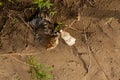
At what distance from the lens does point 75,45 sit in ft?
9.90

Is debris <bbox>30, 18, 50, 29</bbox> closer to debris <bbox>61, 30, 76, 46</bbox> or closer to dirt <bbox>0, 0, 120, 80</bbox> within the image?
dirt <bbox>0, 0, 120, 80</bbox>

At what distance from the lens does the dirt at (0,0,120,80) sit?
2914 millimetres

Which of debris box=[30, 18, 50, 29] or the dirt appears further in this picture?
debris box=[30, 18, 50, 29]

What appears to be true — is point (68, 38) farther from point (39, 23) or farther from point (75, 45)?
point (39, 23)

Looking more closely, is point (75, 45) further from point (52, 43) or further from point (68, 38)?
point (52, 43)

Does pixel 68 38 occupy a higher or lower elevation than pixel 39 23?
lower

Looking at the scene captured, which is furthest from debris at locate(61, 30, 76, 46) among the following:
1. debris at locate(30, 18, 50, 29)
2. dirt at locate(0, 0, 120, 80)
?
debris at locate(30, 18, 50, 29)

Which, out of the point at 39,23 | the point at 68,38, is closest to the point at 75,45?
the point at 68,38

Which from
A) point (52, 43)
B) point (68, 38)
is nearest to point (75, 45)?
point (68, 38)

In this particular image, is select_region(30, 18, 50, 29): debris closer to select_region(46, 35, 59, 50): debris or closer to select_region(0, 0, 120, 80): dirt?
select_region(0, 0, 120, 80): dirt

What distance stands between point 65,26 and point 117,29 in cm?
51

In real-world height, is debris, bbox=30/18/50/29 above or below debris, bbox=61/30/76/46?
above

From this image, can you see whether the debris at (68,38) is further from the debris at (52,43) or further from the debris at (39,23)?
the debris at (39,23)

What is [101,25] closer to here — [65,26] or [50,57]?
[65,26]
